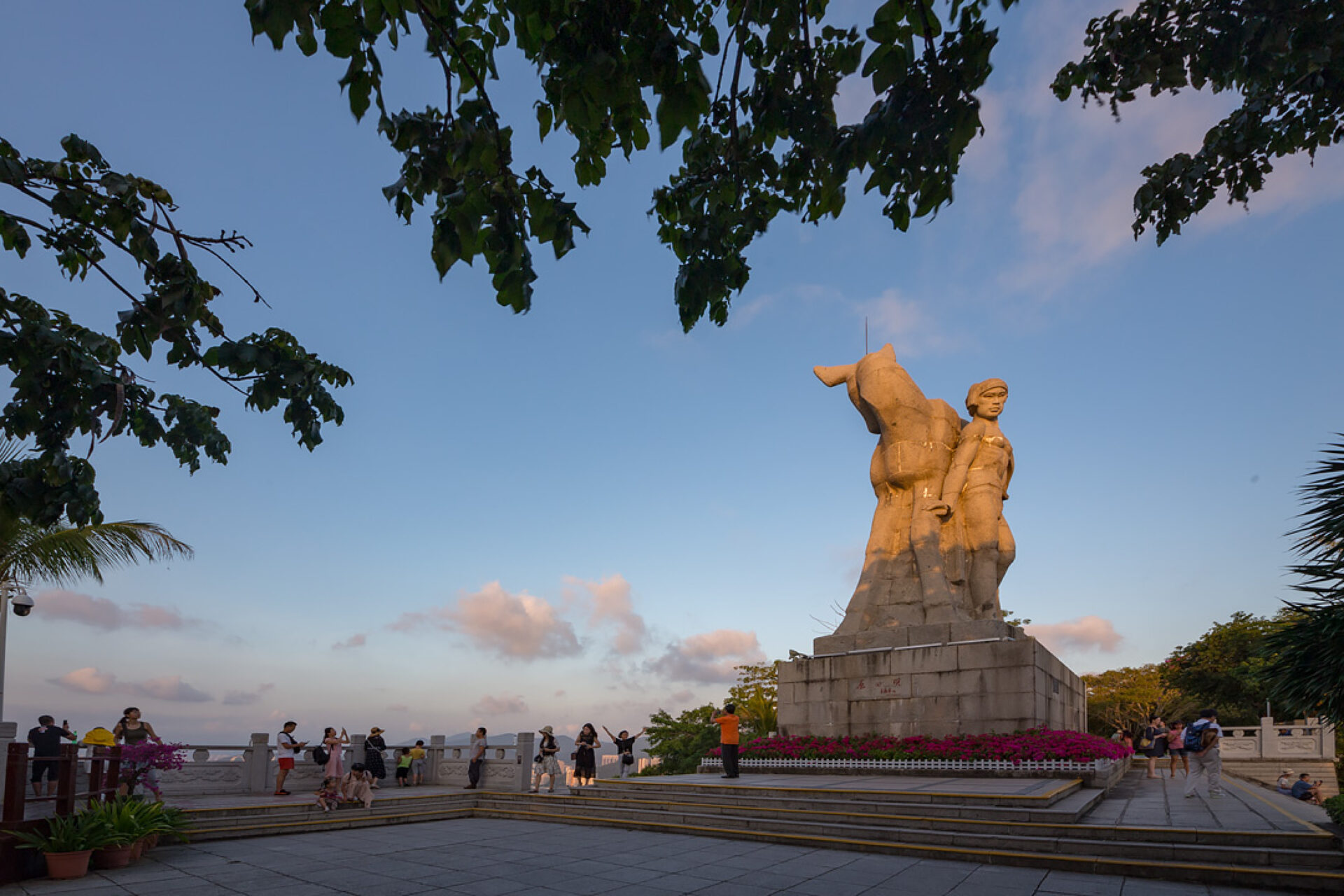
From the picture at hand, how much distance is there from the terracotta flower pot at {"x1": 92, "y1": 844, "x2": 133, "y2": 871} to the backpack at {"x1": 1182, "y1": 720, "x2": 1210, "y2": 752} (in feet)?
45.9

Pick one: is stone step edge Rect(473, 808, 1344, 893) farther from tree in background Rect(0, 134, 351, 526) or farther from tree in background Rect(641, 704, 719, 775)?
tree in background Rect(641, 704, 719, 775)

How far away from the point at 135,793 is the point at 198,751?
110 inches

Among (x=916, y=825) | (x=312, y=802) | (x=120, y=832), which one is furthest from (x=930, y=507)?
(x=120, y=832)

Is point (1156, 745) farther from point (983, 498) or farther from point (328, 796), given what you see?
point (328, 796)

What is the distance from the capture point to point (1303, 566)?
362 inches

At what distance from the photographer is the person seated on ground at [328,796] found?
45.5ft

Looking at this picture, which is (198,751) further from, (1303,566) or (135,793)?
(1303,566)

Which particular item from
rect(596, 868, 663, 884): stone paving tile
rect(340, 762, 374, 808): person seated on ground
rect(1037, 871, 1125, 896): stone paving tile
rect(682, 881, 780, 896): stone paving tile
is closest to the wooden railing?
rect(340, 762, 374, 808): person seated on ground

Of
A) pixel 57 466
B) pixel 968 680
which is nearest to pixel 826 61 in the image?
pixel 57 466

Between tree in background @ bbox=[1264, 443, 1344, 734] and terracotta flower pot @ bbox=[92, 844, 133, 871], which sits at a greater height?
tree in background @ bbox=[1264, 443, 1344, 734]

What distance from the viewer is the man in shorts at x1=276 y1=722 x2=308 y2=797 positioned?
15.7 metres

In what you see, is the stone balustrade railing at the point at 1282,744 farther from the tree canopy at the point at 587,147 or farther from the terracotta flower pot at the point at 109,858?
the terracotta flower pot at the point at 109,858

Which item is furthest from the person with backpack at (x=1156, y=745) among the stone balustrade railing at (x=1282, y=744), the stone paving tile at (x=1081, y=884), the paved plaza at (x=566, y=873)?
the paved plaza at (x=566, y=873)

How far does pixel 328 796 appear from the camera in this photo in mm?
13953
